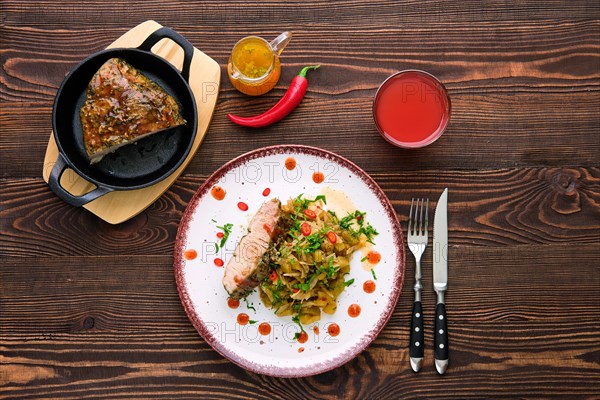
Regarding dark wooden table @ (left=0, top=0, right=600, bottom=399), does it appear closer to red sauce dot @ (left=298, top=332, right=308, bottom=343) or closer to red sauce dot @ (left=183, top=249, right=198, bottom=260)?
red sauce dot @ (left=183, top=249, right=198, bottom=260)

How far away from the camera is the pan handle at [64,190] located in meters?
2.69

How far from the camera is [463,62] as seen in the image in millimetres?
2932

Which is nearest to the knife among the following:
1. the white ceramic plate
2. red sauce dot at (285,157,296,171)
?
the white ceramic plate

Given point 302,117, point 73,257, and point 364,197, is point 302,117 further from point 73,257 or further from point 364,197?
point 73,257

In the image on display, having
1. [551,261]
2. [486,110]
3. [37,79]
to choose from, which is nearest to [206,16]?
[37,79]

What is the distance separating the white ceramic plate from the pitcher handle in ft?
1.61

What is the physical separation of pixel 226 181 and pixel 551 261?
1734mm

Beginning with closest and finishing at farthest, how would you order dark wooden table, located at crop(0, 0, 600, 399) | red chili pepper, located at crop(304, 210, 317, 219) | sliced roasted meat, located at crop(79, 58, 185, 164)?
sliced roasted meat, located at crop(79, 58, 185, 164)
red chili pepper, located at crop(304, 210, 317, 219)
dark wooden table, located at crop(0, 0, 600, 399)

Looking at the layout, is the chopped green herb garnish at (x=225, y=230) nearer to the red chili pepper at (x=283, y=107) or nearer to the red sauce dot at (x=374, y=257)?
the red chili pepper at (x=283, y=107)

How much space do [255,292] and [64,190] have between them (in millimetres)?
1049

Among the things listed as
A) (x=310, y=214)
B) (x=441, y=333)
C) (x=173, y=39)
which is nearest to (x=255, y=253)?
(x=310, y=214)

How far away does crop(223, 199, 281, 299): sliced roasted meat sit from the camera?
2688mm

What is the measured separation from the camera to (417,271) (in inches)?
111

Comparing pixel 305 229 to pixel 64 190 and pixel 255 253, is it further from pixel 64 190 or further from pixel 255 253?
pixel 64 190
